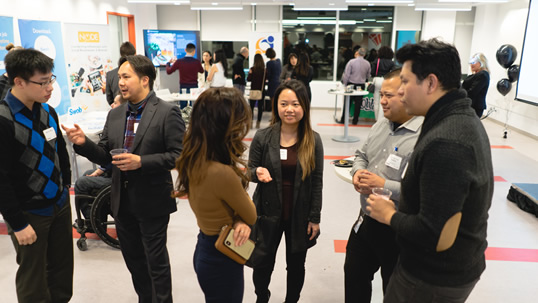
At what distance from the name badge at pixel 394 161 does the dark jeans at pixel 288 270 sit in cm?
69

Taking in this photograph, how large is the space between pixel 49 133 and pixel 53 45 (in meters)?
4.49

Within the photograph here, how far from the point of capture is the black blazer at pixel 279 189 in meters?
2.19

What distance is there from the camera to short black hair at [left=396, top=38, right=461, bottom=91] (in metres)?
1.23

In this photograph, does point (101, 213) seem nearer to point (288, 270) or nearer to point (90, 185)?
point (90, 185)

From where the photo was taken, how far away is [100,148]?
216 centimetres

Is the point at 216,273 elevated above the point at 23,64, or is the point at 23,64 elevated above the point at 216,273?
the point at 23,64

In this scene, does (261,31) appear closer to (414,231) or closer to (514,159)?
(514,159)

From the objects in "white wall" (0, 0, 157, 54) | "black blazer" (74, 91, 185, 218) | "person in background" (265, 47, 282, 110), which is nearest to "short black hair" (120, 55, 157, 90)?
"black blazer" (74, 91, 185, 218)

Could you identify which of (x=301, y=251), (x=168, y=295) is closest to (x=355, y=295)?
(x=301, y=251)

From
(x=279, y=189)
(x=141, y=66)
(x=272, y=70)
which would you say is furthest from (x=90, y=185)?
(x=272, y=70)

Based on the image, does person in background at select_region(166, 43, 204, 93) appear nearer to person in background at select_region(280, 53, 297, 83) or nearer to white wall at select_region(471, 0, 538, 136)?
person in background at select_region(280, 53, 297, 83)

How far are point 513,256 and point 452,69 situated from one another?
2827 mm

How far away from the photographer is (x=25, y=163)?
1909mm

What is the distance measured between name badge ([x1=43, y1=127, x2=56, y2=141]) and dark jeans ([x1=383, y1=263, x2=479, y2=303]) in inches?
71.1
